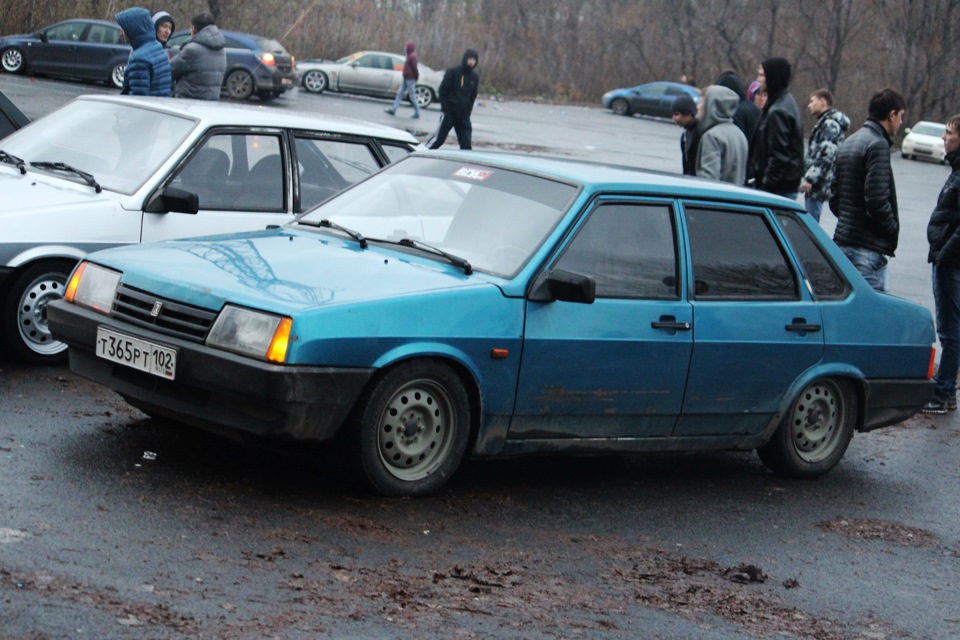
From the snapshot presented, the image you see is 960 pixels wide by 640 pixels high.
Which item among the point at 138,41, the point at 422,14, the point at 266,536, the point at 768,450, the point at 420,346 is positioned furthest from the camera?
the point at 422,14

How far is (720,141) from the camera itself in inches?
412

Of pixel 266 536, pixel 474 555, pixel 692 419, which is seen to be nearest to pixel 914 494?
pixel 692 419

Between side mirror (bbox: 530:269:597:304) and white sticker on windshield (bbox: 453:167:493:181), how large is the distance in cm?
80

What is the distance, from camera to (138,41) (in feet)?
36.5

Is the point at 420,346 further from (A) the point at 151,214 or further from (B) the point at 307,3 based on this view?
(B) the point at 307,3

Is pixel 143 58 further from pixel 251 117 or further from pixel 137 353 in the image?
pixel 137 353

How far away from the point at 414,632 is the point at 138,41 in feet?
26.4

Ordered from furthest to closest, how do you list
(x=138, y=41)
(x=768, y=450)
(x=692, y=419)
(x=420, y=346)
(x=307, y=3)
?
(x=307, y=3) → (x=138, y=41) → (x=768, y=450) → (x=692, y=419) → (x=420, y=346)

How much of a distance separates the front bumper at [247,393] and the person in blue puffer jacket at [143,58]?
19.3 feet

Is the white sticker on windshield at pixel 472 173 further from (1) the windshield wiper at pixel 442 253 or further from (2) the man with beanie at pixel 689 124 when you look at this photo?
(2) the man with beanie at pixel 689 124

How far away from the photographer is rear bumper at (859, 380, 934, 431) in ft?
24.2

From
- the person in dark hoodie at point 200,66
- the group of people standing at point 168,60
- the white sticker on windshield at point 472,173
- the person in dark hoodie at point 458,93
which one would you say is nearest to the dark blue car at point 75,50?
the person in dark hoodie at point 458,93

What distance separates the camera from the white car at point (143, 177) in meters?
7.39

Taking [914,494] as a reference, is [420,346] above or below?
above
